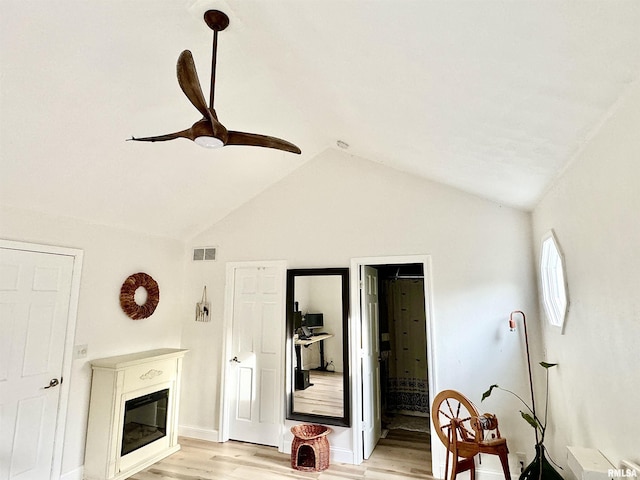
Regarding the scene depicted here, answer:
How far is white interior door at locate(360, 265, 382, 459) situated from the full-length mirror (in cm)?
20

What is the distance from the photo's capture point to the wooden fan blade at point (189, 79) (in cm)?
160

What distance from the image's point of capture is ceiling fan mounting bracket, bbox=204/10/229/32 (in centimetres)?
211

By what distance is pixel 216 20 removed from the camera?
2160 millimetres

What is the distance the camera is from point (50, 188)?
3.02 m

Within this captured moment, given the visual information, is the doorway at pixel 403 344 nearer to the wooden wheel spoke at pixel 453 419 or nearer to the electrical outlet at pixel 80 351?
the wooden wheel spoke at pixel 453 419

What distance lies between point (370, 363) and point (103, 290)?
300 centimetres

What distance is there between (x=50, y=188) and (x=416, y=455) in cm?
438

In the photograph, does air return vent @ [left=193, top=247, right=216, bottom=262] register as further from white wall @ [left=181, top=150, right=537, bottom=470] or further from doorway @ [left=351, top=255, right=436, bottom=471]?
doorway @ [left=351, top=255, right=436, bottom=471]

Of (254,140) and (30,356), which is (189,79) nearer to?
(254,140)

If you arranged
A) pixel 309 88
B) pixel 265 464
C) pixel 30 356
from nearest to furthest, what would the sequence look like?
pixel 309 88 → pixel 30 356 → pixel 265 464

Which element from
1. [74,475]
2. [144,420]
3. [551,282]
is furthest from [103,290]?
[551,282]

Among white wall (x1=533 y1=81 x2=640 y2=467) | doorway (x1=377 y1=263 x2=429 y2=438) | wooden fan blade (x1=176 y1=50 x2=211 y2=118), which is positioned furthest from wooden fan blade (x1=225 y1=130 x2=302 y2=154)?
doorway (x1=377 y1=263 x2=429 y2=438)

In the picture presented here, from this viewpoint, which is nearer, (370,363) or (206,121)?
(206,121)

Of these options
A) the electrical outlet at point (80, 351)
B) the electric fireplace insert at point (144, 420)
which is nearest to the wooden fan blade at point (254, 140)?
the electrical outlet at point (80, 351)
